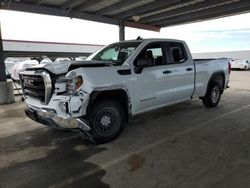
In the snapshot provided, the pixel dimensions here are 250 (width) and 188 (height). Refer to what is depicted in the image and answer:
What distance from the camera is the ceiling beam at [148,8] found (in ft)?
32.3

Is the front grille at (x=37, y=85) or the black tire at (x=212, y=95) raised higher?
the front grille at (x=37, y=85)

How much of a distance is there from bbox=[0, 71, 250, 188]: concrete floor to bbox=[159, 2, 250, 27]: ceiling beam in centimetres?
615

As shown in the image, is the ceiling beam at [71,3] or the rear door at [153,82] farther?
the ceiling beam at [71,3]

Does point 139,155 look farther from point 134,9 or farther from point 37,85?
point 134,9

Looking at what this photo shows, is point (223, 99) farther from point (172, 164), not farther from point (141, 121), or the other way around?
point (172, 164)

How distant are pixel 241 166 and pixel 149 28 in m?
11.8

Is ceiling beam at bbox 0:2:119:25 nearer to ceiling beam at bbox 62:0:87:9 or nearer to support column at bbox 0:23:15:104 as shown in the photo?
ceiling beam at bbox 62:0:87:9

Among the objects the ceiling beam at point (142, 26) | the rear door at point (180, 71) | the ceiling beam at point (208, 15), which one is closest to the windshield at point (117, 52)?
the rear door at point (180, 71)

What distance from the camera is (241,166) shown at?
3695 millimetres

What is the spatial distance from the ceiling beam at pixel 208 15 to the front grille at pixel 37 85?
8910mm

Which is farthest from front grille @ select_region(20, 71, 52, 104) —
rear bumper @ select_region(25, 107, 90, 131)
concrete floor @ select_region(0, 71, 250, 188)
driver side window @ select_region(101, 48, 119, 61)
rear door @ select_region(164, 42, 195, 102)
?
rear door @ select_region(164, 42, 195, 102)

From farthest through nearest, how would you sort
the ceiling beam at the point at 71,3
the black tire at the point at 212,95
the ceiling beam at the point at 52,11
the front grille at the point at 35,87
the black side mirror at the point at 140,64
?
the ceiling beam at the point at 71,3 → the ceiling beam at the point at 52,11 → the black tire at the point at 212,95 → the black side mirror at the point at 140,64 → the front grille at the point at 35,87

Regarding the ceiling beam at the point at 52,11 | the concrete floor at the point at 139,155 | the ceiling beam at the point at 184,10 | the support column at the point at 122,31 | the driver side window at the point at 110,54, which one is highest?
the ceiling beam at the point at 184,10

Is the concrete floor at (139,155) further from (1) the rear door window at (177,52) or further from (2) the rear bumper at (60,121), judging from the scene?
(1) the rear door window at (177,52)
